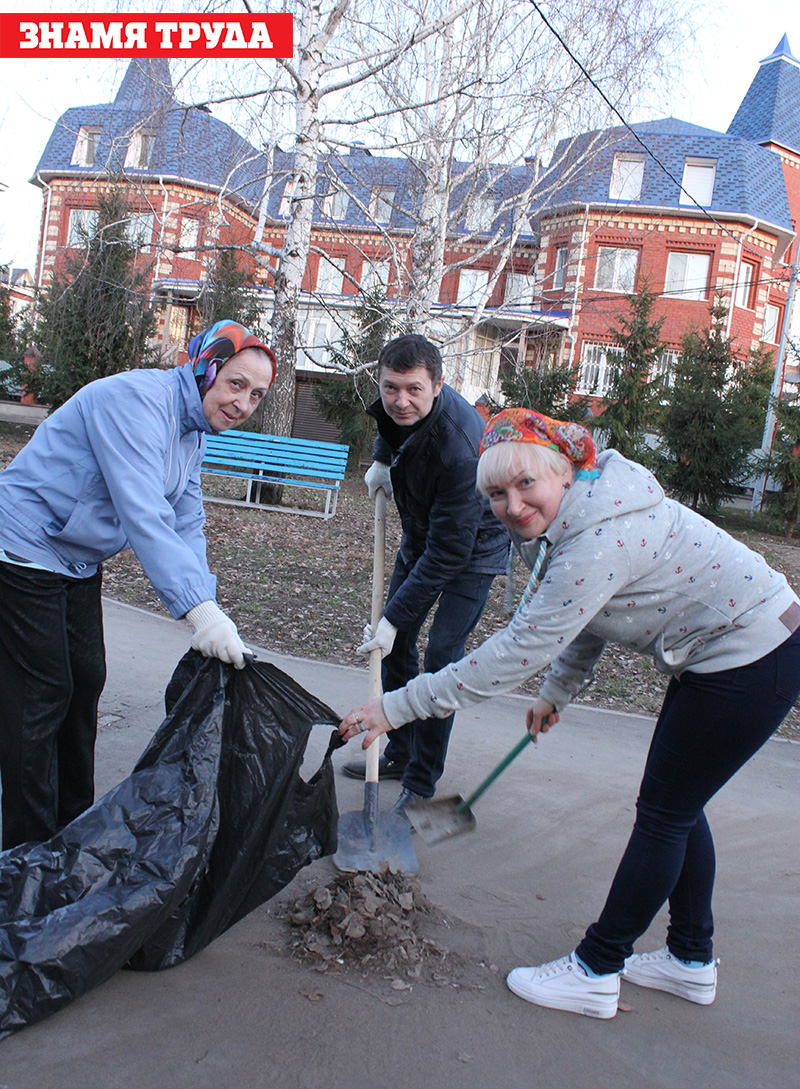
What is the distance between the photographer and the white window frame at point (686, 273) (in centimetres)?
2597

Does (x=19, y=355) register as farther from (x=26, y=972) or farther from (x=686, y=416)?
(x=26, y=972)

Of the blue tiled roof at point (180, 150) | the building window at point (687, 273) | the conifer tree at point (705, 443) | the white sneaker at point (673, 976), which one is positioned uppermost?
the building window at point (687, 273)

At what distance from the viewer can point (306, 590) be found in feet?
22.7

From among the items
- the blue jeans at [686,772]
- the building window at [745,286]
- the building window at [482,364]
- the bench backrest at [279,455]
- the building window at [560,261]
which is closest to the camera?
the blue jeans at [686,772]

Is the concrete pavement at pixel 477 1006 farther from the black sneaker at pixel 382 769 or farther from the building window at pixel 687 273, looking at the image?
the building window at pixel 687 273

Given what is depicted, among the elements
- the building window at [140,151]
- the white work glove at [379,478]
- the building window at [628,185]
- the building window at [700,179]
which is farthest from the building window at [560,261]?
the white work glove at [379,478]

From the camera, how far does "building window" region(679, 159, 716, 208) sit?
25938 mm

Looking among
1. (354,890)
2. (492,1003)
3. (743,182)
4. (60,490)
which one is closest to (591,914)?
(492,1003)

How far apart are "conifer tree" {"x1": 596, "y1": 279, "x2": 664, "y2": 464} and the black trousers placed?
16.5 m

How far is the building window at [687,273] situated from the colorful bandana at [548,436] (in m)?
26.3

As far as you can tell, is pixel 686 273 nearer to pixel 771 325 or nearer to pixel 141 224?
A: pixel 771 325

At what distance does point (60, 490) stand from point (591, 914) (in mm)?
2076

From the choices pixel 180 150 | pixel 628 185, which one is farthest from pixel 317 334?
pixel 180 150

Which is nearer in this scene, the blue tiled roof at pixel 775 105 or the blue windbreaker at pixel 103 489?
the blue windbreaker at pixel 103 489
